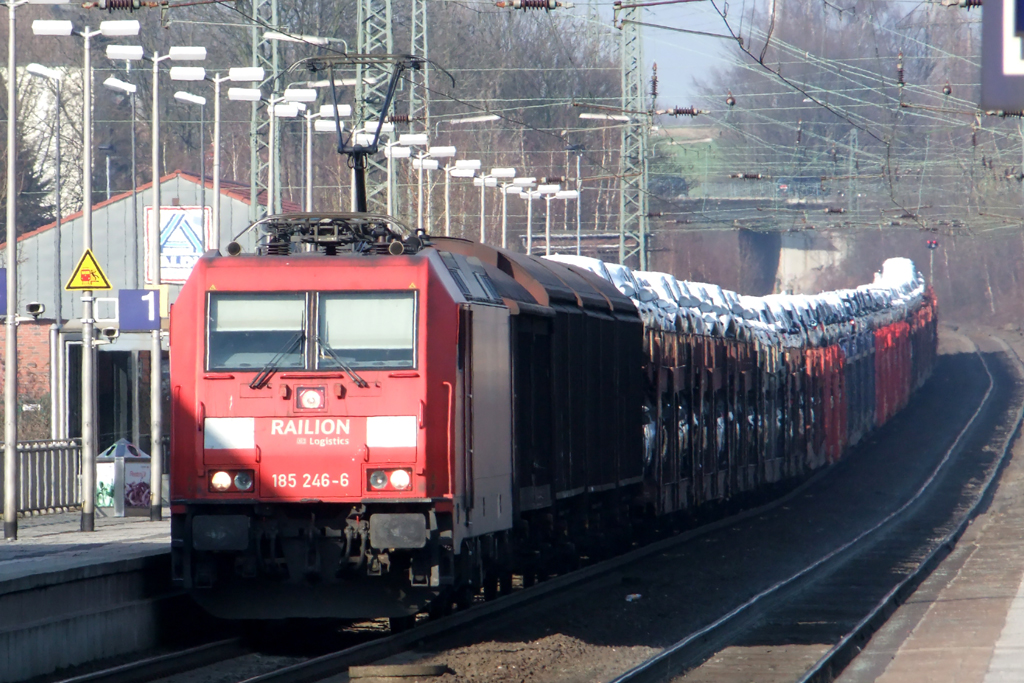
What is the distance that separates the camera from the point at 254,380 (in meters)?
11.4

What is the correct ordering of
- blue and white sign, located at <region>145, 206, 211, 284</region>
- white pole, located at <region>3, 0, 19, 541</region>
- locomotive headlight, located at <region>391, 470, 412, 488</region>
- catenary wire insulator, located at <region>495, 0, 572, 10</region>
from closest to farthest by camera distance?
1. locomotive headlight, located at <region>391, 470, 412, 488</region>
2. white pole, located at <region>3, 0, 19, 541</region>
3. catenary wire insulator, located at <region>495, 0, 572, 10</region>
4. blue and white sign, located at <region>145, 206, 211, 284</region>

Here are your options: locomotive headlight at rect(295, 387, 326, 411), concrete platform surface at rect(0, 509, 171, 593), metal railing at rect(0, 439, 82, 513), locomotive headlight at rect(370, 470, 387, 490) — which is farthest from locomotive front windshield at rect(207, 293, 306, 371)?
metal railing at rect(0, 439, 82, 513)

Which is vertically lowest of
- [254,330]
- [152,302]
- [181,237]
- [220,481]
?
[220,481]

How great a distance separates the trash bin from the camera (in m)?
20.8

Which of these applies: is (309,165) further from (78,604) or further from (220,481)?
(78,604)

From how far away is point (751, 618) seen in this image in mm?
14859

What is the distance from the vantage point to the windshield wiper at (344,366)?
1135cm

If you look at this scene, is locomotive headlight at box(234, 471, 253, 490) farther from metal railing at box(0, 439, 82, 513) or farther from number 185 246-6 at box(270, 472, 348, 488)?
metal railing at box(0, 439, 82, 513)

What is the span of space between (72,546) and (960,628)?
27.7ft

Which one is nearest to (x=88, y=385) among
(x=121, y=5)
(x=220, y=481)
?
(x=121, y=5)

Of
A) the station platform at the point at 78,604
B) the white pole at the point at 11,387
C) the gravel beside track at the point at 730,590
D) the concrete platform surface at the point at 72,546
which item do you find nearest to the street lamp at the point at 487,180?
the gravel beside track at the point at 730,590

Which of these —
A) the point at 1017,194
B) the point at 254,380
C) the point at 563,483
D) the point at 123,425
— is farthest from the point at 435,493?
the point at 1017,194

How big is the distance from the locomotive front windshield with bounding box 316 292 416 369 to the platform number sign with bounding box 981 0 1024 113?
7124 mm

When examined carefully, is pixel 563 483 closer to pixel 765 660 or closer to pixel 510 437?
pixel 510 437
